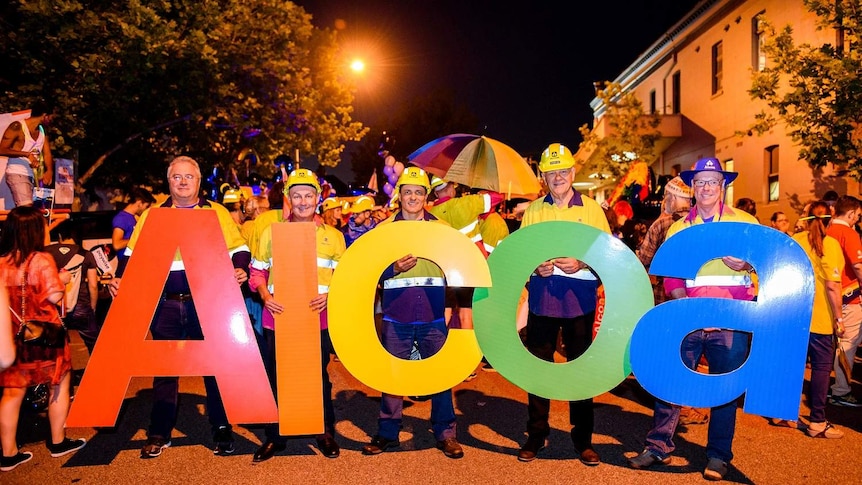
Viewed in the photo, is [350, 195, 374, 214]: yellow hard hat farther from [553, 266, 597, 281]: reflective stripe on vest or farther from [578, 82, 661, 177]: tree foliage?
[578, 82, 661, 177]: tree foliage

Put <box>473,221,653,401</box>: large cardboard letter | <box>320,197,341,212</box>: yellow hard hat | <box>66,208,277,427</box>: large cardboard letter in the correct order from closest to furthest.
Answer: <box>473,221,653,401</box>: large cardboard letter → <box>66,208,277,427</box>: large cardboard letter → <box>320,197,341,212</box>: yellow hard hat

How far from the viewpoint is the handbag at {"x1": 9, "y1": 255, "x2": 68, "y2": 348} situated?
431 centimetres

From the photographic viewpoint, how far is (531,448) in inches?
178

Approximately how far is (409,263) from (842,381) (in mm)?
4691

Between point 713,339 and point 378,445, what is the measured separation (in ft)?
8.54

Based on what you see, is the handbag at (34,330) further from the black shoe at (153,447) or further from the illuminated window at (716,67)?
the illuminated window at (716,67)

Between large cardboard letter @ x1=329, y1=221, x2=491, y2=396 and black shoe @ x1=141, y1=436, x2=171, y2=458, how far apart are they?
1.70 m

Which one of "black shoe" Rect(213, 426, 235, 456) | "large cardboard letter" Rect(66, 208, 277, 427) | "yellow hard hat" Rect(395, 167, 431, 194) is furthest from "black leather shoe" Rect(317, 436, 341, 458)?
"yellow hard hat" Rect(395, 167, 431, 194)

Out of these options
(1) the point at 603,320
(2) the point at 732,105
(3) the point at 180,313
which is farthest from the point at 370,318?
(2) the point at 732,105

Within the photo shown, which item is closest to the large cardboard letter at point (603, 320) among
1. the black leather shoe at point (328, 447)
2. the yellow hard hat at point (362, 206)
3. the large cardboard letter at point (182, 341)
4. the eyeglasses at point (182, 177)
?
the black leather shoe at point (328, 447)

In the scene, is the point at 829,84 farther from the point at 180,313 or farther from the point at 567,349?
the point at 180,313

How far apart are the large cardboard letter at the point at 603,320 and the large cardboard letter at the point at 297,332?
1.23m

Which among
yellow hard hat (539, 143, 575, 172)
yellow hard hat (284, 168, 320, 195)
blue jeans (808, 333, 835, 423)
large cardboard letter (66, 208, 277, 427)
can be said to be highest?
yellow hard hat (539, 143, 575, 172)

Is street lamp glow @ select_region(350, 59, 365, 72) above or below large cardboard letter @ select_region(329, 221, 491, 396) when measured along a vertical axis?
above
